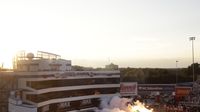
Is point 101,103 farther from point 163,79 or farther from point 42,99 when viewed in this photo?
point 163,79

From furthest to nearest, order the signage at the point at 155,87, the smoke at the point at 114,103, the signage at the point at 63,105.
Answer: the signage at the point at 155,87
the smoke at the point at 114,103
the signage at the point at 63,105

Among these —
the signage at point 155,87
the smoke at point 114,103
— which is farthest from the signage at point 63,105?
the signage at point 155,87

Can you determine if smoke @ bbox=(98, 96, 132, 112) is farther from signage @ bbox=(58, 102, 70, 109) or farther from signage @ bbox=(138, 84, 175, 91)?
signage @ bbox=(138, 84, 175, 91)

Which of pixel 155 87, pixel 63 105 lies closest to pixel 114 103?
pixel 63 105

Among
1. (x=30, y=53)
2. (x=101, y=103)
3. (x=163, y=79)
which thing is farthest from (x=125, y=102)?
(x=163, y=79)

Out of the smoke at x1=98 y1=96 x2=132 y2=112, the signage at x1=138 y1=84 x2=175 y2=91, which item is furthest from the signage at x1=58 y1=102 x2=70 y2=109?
the signage at x1=138 y1=84 x2=175 y2=91

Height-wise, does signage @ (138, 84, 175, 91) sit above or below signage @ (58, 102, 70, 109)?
above

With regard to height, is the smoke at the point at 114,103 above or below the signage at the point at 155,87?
below

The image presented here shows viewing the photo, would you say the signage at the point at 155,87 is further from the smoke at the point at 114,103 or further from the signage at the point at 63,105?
the signage at the point at 63,105

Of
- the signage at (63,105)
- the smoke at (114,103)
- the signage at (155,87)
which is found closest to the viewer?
the signage at (63,105)

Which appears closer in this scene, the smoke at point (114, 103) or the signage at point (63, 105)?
the signage at point (63, 105)

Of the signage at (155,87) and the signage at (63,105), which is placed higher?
the signage at (155,87)

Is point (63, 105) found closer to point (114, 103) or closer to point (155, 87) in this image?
point (114, 103)

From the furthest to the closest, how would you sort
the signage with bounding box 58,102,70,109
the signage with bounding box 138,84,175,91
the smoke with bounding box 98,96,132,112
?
the signage with bounding box 138,84,175,91
the smoke with bounding box 98,96,132,112
the signage with bounding box 58,102,70,109
